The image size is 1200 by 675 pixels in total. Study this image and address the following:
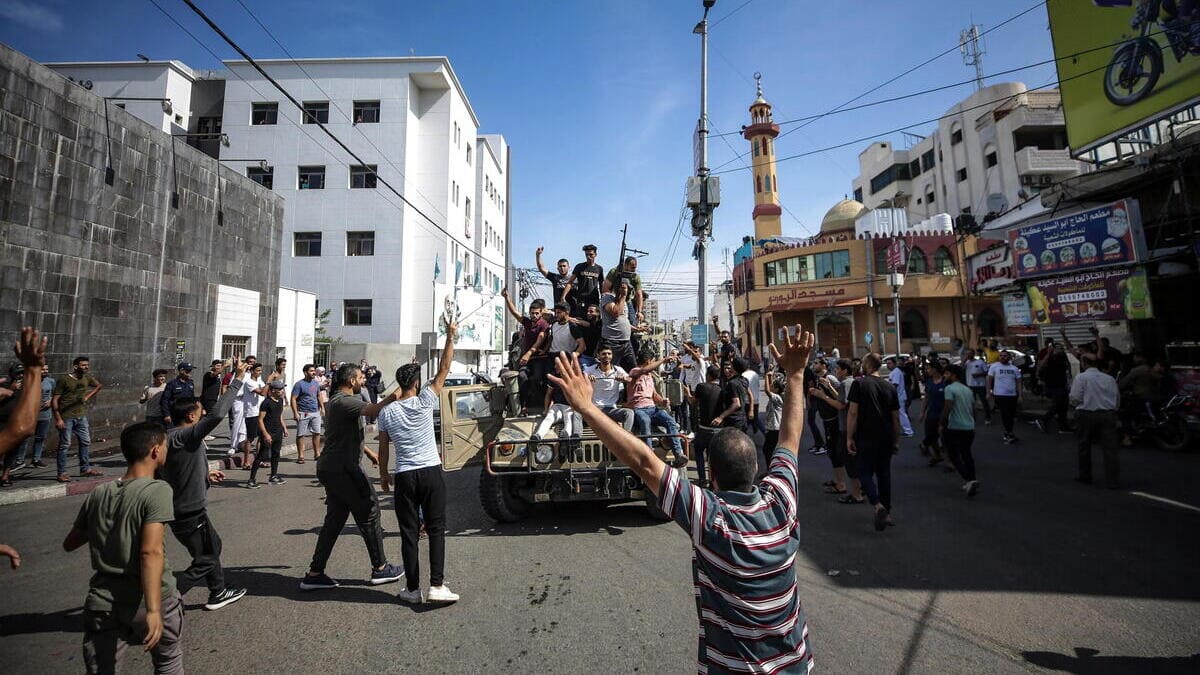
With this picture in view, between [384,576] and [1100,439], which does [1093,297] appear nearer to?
[1100,439]

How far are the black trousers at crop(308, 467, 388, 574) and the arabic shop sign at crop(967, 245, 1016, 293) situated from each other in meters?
17.0

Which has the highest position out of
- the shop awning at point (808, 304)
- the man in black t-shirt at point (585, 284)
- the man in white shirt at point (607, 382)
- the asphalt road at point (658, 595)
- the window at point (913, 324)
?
the shop awning at point (808, 304)

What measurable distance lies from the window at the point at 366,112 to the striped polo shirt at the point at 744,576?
29138 millimetres

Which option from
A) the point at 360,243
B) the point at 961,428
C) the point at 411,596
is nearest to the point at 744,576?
the point at 411,596

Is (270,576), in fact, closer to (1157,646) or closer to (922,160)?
(1157,646)

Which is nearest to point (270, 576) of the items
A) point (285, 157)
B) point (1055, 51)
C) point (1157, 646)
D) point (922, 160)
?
point (1157, 646)

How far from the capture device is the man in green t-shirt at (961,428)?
20.1ft

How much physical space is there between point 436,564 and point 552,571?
103cm

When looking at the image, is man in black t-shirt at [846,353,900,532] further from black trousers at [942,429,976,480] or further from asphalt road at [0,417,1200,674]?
black trousers at [942,429,976,480]

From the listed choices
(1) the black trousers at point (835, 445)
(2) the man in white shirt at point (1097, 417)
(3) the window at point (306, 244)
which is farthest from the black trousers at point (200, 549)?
(3) the window at point (306, 244)

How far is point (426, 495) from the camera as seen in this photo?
147 inches

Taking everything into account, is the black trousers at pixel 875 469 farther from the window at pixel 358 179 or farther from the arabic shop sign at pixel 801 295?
the arabic shop sign at pixel 801 295

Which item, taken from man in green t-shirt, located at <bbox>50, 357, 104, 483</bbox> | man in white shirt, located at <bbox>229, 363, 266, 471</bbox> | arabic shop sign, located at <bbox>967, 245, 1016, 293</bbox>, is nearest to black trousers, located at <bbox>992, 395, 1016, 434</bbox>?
arabic shop sign, located at <bbox>967, 245, 1016, 293</bbox>

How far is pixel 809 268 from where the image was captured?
3391 cm
